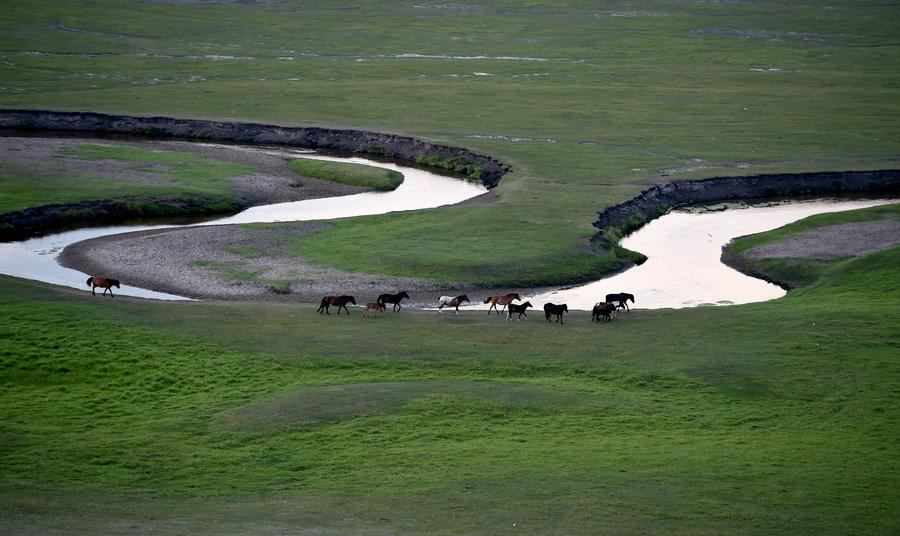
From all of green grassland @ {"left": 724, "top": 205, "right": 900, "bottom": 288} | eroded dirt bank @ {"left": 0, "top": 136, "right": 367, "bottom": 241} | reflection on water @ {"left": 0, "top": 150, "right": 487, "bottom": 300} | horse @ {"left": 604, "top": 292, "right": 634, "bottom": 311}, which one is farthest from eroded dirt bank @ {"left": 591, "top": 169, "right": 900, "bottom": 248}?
horse @ {"left": 604, "top": 292, "right": 634, "bottom": 311}

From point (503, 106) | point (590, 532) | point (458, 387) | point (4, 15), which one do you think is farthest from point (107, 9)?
point (590, 532)

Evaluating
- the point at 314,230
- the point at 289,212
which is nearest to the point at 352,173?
the point at 289,212

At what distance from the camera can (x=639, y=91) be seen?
327 feet

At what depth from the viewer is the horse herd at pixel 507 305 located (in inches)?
1491

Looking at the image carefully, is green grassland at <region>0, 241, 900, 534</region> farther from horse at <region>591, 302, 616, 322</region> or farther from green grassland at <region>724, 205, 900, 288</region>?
green grassland at <region>724, 205, 900, 288</region>

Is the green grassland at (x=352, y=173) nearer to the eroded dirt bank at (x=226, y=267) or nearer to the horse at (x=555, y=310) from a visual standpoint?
the eroded dirt bank at (x=226, y=267)

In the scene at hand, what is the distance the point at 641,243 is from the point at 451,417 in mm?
28767

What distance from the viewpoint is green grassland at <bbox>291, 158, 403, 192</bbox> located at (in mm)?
68812

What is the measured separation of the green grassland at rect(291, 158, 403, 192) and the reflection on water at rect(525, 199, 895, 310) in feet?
55.8

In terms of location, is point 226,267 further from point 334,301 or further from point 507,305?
point 507,305

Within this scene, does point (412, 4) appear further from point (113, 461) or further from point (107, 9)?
point (113, 461)

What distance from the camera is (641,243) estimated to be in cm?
5534

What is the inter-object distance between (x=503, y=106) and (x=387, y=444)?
6676cm

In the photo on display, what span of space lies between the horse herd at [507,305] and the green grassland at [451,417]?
0.58 metres
